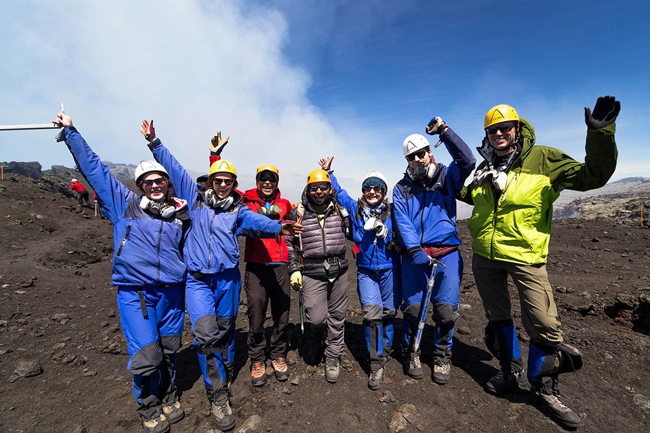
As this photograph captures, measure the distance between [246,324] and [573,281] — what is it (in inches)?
398

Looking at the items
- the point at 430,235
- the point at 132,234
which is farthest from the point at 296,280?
the point at 132,234

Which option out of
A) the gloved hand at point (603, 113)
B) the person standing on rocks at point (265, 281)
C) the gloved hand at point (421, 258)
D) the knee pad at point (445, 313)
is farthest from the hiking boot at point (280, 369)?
the gloved hand at point (603, 113)

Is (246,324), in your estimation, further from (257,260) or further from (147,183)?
(147,183)

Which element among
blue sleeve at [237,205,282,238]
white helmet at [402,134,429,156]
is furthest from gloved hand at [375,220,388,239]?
blue sleeve at [237,205,282,238]

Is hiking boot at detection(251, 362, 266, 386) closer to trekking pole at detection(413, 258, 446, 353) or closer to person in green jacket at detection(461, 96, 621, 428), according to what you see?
trekking pole at detection(413, 258, 446, 353)

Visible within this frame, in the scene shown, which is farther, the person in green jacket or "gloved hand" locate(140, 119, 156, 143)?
"gloved hand" locate(140, 119, 156, 143)

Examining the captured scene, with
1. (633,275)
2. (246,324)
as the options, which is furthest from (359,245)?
(633,275)

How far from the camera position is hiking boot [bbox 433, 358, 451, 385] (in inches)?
177

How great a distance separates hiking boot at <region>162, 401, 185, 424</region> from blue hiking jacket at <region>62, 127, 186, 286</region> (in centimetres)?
179

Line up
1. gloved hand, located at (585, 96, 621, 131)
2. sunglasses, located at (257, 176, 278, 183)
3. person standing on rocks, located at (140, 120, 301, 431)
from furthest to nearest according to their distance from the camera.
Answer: sunglasses, located at (257, 176, 278, 183), person standing on rocks, located at (140, 120, 301, 431), gloved hand, located at (585, 96, 621, 131)

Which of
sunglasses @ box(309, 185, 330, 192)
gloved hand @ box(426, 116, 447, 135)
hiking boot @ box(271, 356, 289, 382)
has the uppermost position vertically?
gloved hand @ box(426, 116, 447, 135)

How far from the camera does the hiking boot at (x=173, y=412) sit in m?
3.95

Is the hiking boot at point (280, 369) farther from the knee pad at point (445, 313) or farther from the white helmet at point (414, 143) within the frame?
the white helmet at point (414, 143)

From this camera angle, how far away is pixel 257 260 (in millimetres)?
4730
